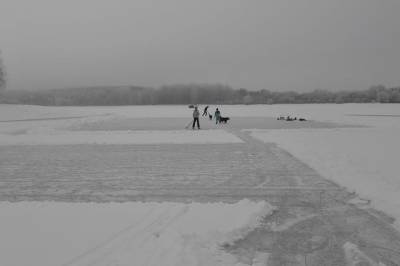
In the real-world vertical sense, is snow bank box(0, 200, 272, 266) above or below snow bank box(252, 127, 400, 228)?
below

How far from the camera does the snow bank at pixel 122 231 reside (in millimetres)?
→ 4012

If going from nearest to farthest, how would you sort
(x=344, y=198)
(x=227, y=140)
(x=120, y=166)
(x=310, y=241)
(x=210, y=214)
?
(x=310, y=241) → (x=210, y=214) → (x=344, y=198) → (x=120, y=166) → (x=227, y=140)

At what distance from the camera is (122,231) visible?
4844 mm

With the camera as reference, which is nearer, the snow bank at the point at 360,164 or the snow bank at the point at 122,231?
the snow bank at the point at 122,231

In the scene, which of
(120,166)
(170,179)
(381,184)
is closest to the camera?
(381,184)

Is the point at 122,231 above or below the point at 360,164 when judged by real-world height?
below

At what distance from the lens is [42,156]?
12.4m

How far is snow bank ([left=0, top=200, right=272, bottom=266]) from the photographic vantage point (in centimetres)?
401

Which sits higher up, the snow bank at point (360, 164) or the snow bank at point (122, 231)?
the snow bank at point (360, 164)

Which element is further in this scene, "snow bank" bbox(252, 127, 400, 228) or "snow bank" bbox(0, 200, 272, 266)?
"snow bank" bbox(252, 127, 400, 228)

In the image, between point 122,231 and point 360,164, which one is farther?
point 360,164

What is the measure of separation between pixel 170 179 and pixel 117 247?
13.7 ft

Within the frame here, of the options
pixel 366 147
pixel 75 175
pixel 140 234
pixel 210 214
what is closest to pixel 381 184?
pixel 210 214

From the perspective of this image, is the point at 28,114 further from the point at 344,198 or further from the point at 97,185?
the point at 344,198
